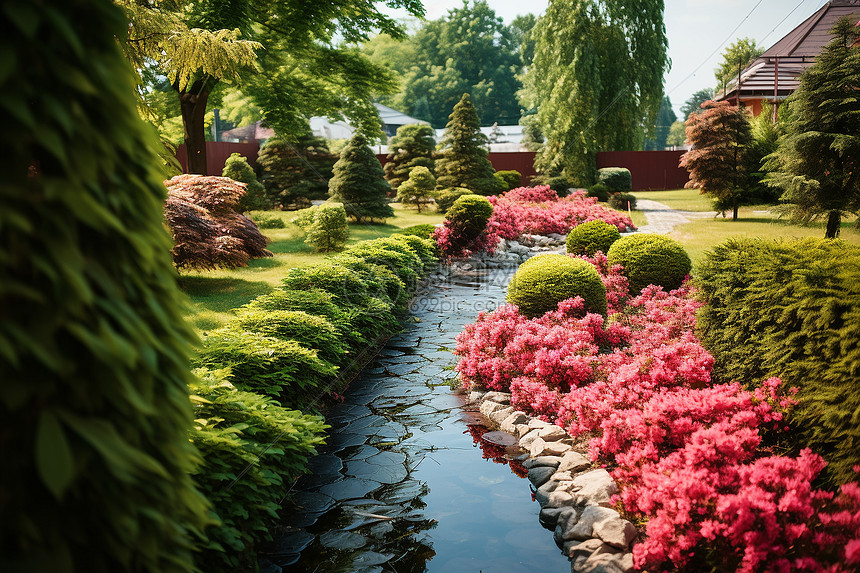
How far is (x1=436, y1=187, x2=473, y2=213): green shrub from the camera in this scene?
70.6 ft

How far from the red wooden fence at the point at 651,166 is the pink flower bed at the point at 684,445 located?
2706cm

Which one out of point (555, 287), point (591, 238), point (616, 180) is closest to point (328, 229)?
point (591, 238)

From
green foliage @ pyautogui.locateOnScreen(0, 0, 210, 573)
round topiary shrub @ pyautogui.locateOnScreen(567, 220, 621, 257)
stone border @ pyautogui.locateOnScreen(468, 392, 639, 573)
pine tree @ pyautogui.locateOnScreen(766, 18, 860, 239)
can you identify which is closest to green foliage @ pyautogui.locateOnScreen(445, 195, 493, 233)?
round topiary shrub @ pyautogui.locateOnScreen(567, 220, 621, 257)

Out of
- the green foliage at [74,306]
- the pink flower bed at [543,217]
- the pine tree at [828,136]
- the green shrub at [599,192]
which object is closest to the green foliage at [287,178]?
the pink flower bed at [543,217]

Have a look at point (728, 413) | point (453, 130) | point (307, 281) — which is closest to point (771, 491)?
point (728, 413)

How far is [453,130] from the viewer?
75.5 feet

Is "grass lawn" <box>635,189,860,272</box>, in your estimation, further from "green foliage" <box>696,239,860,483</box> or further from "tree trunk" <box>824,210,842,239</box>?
"green foliage" <box>696,239,860,483</box>

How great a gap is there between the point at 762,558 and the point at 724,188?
17761 millimetres

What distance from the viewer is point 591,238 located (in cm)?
1174

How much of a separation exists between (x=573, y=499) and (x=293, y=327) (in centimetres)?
309

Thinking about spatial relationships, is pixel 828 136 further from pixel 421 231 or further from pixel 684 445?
pixel 421 231

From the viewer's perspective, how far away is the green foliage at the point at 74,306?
119 cm

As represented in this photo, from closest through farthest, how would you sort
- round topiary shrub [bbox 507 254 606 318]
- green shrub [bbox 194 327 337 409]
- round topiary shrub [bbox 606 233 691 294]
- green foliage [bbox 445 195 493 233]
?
green shrub [bbox 194 327 337 409] < round topiary shrub [bbox 507 254 606 318] < round topiary shrub [bbox 606 233 691 294] < green foliage [bbox 445 195 493 233]

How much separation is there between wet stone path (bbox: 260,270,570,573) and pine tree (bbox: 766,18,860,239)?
22.6ft
